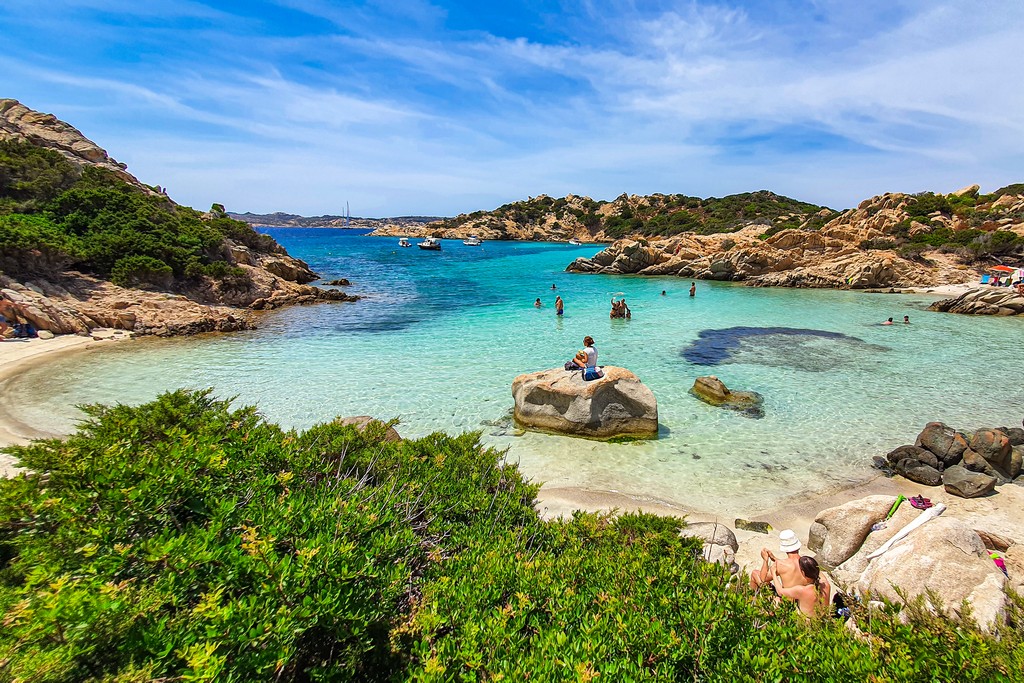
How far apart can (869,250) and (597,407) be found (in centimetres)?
4837

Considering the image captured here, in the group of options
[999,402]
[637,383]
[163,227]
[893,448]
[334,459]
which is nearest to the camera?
[334,459]

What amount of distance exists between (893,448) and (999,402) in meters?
5.79

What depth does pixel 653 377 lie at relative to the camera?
16031mm

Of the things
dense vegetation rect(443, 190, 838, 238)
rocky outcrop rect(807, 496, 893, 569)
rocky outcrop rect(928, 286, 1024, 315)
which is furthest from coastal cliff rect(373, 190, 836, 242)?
rocky outcrop rect(807, 496, 893, 569)

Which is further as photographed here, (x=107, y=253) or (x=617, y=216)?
(x=617, y=216)

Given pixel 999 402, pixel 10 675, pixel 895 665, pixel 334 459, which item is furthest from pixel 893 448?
pixel 10 675

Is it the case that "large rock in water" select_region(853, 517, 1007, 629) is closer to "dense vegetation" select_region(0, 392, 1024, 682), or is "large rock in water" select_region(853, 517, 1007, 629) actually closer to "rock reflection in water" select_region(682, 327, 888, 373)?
"dense vegetation" select_region(0, 392, 1024, 682)

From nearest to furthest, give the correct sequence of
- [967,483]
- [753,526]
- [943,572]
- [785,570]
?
[943,572], [785,570], [753,526], [967,483]

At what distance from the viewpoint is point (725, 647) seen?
12.0 feet

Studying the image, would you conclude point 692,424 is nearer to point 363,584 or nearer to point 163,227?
point 363,584

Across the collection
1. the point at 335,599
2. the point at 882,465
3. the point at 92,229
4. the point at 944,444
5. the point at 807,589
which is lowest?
the point at 882,465

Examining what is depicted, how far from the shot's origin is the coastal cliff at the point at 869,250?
4084 cm

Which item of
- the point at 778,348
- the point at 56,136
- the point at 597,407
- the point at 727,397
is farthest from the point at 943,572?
the point at 56,136

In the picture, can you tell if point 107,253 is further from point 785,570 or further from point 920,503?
point 920,503
